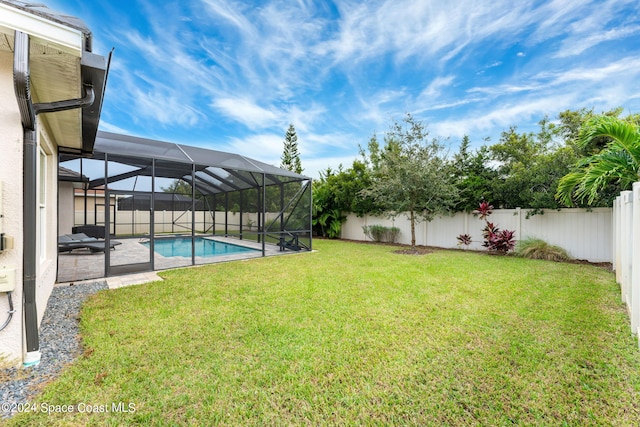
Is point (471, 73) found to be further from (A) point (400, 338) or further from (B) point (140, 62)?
(B) point (140, 62)

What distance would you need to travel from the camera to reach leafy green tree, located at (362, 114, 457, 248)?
9555 millimetres

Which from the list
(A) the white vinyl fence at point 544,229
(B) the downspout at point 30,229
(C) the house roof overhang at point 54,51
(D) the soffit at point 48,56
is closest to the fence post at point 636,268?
(C) the house roof overhang at point 54,51

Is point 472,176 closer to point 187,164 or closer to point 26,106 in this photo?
point 187,164

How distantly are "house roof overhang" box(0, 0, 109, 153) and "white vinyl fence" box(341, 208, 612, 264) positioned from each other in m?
11.2

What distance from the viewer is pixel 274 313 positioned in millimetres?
3969

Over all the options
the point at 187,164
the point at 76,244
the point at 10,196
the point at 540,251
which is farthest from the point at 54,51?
the point at 540,251

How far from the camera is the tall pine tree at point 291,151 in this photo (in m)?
28.6

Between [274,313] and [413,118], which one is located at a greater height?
[413,118]

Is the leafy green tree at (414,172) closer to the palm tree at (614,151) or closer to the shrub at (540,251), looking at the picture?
the shrub at (540,251)

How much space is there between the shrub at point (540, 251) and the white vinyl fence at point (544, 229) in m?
0.32

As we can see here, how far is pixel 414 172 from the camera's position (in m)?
9.45

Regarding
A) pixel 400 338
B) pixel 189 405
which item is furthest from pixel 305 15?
pixel 189 405

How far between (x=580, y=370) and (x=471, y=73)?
9.56 m

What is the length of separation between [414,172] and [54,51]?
354 inches
